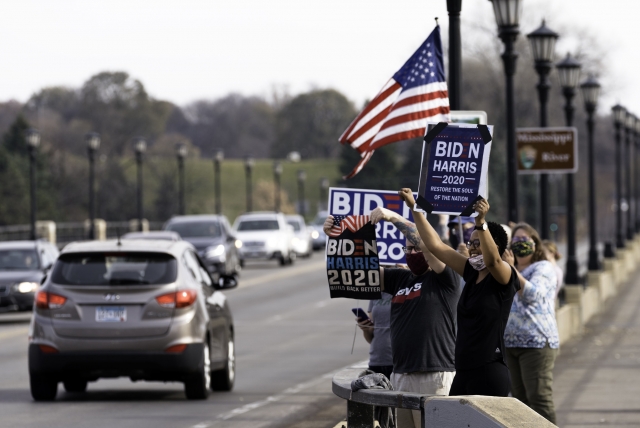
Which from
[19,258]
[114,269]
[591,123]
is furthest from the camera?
[591,123]

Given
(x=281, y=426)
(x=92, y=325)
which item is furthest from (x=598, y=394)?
(x=92, y=325)

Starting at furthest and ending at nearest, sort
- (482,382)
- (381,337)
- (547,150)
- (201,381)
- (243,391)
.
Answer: (547,150) < (243,391) < (201,381) < (381,337) < (482,382)

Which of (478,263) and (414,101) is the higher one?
(414,101)

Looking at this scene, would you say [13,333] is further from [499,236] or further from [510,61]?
[499,236]

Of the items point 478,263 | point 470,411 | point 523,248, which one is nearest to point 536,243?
point 523,248

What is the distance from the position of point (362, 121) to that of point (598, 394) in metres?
4.68

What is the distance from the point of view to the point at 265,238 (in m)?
47.2

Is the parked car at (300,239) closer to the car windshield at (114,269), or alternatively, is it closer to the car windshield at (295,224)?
the car windshield at (295,224)

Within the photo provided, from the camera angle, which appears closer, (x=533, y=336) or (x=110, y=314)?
(x=533, y=336)

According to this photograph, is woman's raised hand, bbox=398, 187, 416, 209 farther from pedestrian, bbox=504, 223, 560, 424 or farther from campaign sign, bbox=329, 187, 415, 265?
pedestrian, bbox=504, 223, 560, 424

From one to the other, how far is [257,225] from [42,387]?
1367 inches

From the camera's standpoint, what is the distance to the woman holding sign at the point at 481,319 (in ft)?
23.4

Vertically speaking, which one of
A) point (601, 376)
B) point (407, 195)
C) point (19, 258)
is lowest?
point (601, 376)

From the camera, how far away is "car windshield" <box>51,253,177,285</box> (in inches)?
517
